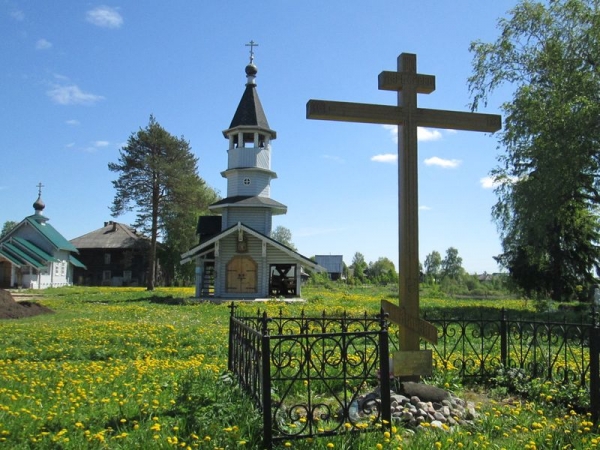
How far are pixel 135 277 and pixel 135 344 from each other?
163 ft

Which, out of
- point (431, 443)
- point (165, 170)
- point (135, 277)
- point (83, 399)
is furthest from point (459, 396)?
point (135, 277)

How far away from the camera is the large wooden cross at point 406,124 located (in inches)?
247

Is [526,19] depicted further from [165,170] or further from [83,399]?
[165,170]

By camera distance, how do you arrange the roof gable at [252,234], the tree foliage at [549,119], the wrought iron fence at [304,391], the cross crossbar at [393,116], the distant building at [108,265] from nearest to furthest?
the wrought iron fence at [304,391] → the cross crossbar at [393,116] → the tree foliage at [549,119] → the roof gable at [252,234] → the distant building at [108,265]

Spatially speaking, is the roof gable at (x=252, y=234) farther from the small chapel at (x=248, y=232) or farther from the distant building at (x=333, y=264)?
the distant building at (x=333, y=264)

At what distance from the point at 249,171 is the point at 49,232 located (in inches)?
1113

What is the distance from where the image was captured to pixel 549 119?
1917 cm

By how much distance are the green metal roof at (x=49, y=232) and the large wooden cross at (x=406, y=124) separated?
46814 millimetres

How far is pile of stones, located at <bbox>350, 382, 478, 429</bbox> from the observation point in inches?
208

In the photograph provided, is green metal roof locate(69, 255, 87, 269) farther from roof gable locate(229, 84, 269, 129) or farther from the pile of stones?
the pile of stones

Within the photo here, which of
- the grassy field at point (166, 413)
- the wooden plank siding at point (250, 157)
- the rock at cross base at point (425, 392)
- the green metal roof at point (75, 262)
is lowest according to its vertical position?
the grassy field at point (166, 413)

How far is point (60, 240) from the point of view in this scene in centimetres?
5044

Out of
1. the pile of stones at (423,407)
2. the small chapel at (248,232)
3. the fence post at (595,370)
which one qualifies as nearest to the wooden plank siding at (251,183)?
the small chapel at (248,232)

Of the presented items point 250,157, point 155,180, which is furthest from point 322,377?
point 155,180
